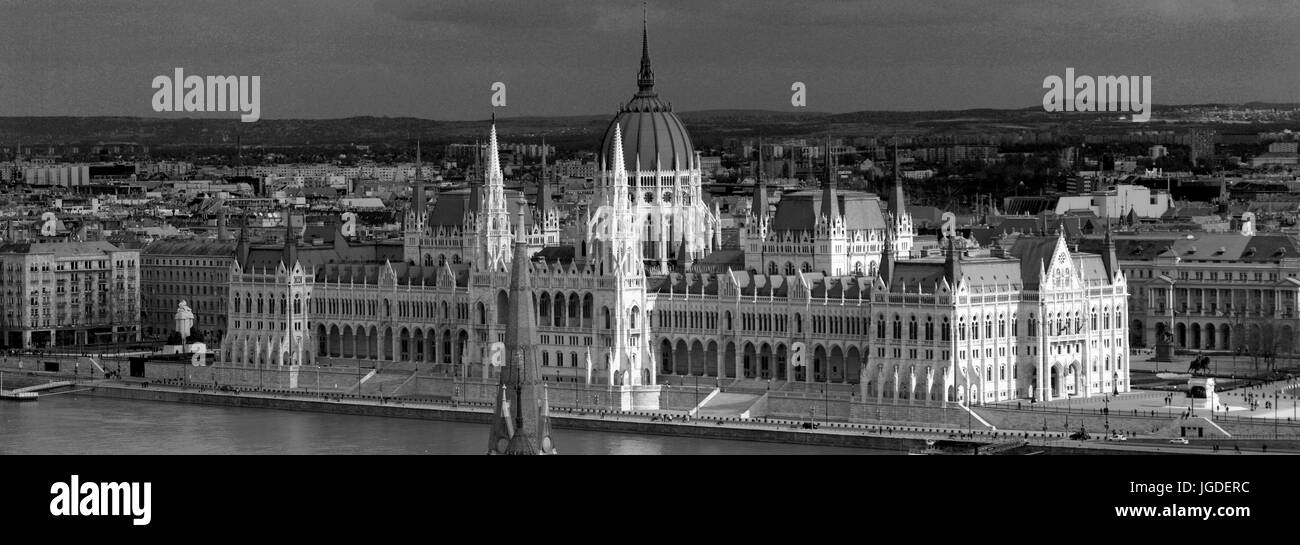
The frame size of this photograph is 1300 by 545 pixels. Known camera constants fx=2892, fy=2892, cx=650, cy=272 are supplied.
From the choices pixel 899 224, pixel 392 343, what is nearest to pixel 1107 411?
pixel 899 224

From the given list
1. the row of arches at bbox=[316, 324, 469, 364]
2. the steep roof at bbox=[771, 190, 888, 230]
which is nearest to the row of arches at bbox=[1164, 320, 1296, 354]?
the steep roof at bbox=[771, 190, 888, 230]

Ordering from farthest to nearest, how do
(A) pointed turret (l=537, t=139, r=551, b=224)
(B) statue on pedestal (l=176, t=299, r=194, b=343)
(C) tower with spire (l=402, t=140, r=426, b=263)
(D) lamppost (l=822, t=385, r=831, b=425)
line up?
(B) statue on pedestal (l=176, t=299, r=194, b=343), (C) tower with spire (l=402, t=140, r=426, b=263), (A) pointed turret (l=537, t=139, r=551, b=224), (D) lamppost (l=822, t=385, r=831, b=425)

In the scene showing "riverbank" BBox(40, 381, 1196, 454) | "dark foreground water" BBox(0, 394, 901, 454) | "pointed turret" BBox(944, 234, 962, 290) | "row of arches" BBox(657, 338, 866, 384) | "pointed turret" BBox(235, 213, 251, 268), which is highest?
"pointed turret" BBox(235, 213, 251, 268)

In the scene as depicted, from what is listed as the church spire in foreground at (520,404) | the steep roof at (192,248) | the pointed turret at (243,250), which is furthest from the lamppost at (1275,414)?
the steep roof at (192,248)

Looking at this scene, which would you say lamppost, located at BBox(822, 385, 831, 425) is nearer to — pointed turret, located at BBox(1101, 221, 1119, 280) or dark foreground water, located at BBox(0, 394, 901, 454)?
dark foreground water, located at BBox(0, 394, 901, 454)

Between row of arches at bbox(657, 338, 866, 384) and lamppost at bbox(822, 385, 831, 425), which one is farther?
row of arches at bbox(657, 338, 866, 384)

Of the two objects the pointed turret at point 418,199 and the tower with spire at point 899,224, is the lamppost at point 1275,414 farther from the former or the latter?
the pointed turret at point 418,199

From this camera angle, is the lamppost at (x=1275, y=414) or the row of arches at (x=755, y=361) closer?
the lamppost at (x=1275, y=414)
